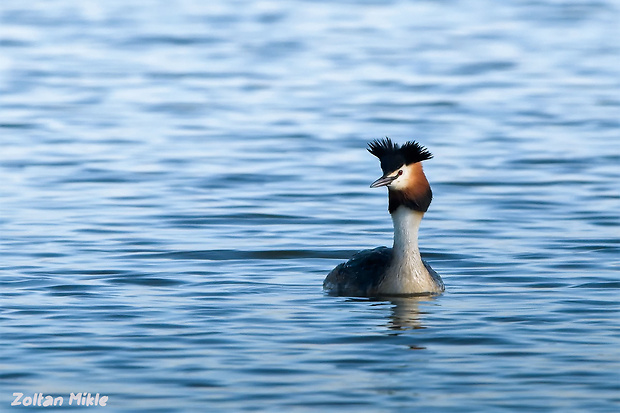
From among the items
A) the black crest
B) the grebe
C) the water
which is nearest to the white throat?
the grebe

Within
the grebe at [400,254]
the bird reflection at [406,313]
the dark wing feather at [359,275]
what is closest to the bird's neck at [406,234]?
the grebe at [400,254]

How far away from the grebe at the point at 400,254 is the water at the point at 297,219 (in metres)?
0.22

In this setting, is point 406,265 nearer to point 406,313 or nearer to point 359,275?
point 359,275

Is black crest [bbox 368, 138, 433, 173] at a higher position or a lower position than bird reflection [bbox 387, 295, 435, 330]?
higher

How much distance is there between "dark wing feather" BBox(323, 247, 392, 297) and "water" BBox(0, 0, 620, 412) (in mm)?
195

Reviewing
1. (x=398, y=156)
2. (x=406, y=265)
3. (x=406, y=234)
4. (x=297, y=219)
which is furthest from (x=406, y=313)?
(x=297, y=219)

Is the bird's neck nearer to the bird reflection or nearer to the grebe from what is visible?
the grebe

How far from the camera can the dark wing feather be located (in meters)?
13.0

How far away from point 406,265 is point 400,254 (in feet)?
0.37

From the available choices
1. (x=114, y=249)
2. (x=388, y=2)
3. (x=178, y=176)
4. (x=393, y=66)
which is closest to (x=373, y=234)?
(x=114, y=249)

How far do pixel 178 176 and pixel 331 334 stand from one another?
848 cm

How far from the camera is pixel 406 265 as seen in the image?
13031 millimetres

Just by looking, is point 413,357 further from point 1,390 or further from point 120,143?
point 120,143

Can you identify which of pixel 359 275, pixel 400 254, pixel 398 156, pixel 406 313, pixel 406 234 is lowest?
pixel 406 313
